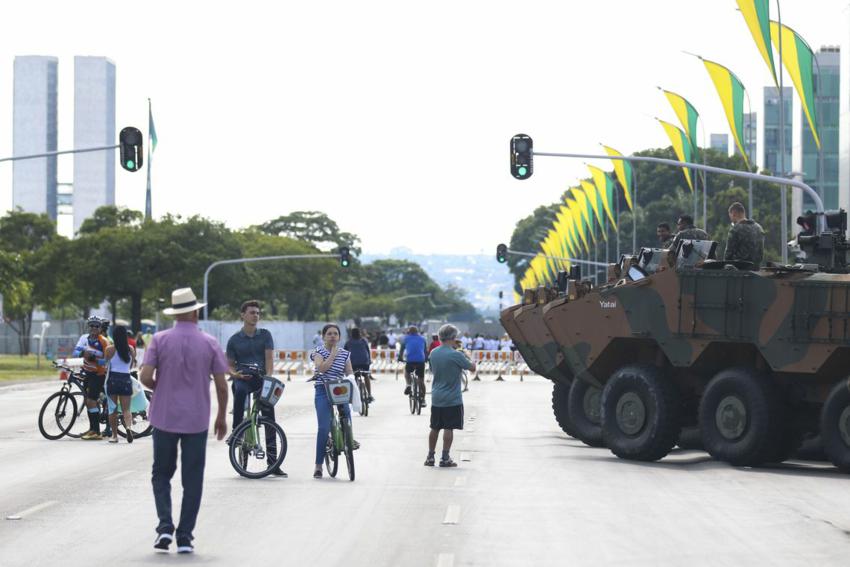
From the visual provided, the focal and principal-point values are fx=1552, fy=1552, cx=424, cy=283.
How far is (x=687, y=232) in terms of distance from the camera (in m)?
19.7

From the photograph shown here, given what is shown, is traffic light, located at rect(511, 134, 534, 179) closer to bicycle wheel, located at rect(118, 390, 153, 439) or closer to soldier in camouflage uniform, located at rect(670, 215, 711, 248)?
bicycle wheel, located at rect(118, 390, 153, 439)

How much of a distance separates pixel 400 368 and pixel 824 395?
141ft

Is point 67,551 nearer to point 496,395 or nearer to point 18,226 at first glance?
point 496,395

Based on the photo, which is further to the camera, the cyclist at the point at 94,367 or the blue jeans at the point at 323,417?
the cyclist at the point at 94,367

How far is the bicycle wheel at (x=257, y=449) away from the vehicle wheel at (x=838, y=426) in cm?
606

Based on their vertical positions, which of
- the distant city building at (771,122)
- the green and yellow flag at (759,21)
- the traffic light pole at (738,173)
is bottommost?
the traffic light pole at (738,173)

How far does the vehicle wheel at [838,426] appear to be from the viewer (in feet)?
56.4

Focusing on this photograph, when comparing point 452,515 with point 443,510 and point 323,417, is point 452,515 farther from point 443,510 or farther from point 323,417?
point 323,417

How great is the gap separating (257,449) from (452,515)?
3.70 metres

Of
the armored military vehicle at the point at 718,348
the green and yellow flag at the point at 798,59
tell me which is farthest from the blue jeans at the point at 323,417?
the green and yellow flag at the point at 798,59

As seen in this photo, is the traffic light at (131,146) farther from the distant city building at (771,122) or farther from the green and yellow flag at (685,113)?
the distant city building at (771,122)

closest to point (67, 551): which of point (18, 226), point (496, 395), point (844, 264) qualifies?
point (844, 264)

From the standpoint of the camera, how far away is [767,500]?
14656 mm

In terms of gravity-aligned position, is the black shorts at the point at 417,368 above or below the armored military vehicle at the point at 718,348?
below
